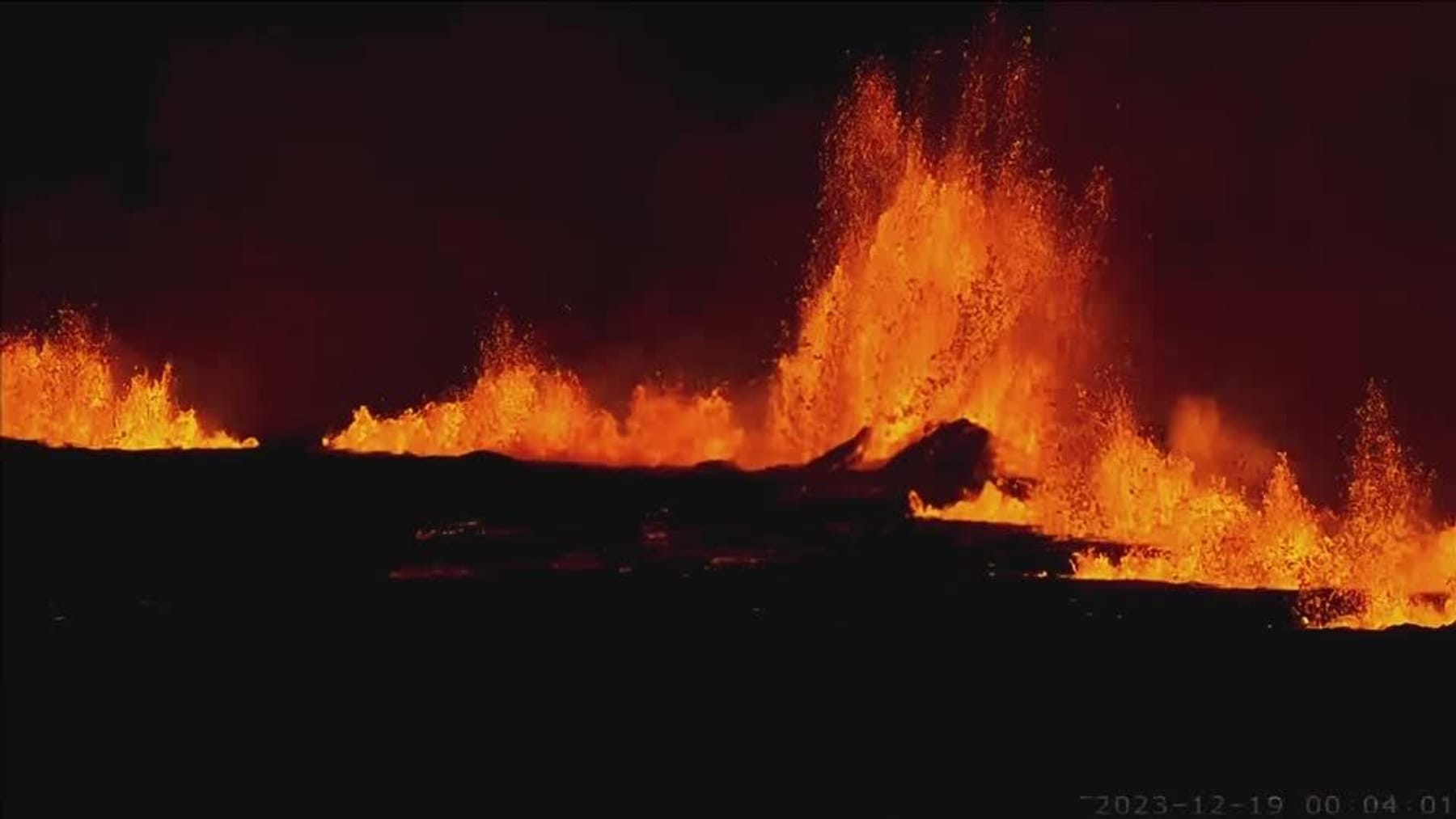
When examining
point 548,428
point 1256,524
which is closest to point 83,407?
point 548,428

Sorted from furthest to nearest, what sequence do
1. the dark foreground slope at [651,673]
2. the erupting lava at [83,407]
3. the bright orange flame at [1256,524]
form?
the erupting lava at [83,407] < the bright orange flame at [1256,524] < the dark foreground slope at [651,673]

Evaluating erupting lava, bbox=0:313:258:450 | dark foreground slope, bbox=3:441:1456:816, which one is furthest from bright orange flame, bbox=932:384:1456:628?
erupting lava, bbox=0:313:258:450

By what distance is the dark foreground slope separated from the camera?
15.9m

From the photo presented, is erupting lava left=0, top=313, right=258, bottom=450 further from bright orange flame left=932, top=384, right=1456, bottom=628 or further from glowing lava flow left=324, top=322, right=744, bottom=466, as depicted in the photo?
bright orange flame left=932, top=384, right=1456, bottom=628

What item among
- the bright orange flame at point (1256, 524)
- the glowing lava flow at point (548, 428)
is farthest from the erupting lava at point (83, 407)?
the bright orange flame at point (1256, 524)

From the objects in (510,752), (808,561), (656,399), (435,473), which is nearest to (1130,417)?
(656,399)

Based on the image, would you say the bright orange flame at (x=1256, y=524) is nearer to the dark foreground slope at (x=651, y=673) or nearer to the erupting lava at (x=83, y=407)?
the dark foreground slope at (x=651, y=673)

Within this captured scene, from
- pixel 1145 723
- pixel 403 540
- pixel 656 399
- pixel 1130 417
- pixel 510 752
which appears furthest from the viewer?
pixel 656 399

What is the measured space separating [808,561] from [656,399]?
118 ft

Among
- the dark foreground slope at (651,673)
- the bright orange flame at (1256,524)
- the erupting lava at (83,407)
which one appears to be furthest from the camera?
the erupting lava at (83,407)

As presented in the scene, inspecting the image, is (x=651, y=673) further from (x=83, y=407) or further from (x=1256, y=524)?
(x=83, y=407)

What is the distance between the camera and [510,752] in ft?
54.4

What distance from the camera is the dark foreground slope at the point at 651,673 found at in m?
15.9

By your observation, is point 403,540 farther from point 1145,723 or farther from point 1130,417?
point 1130,417
